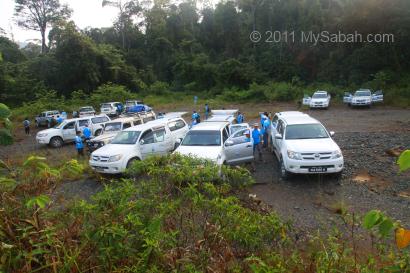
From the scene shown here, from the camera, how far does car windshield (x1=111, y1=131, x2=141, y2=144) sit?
10875 mm

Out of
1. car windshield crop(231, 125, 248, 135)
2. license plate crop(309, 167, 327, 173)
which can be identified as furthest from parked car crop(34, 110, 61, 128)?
license plate crop(309, 167, 327, 173)

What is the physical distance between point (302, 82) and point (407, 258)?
3640cm

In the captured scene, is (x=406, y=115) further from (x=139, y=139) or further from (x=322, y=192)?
(x=139, y=139)

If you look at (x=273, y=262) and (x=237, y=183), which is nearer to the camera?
(x=273, y=262)

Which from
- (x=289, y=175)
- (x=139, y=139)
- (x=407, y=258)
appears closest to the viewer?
(x=407, y=258)

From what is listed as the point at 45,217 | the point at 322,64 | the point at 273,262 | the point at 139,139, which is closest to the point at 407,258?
the point at 273,262

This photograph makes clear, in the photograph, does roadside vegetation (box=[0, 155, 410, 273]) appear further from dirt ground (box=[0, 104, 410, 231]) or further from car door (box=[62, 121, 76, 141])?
car door (box=[62, 121, 76, 141])

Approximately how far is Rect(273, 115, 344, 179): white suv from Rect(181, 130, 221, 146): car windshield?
6.03ft

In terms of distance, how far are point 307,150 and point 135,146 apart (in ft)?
17.5

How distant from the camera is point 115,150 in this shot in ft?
33.6

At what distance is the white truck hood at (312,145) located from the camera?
838 centimetres

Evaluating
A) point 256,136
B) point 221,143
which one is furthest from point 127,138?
point 256,136

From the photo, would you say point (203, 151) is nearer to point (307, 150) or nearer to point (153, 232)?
point (307, 150)

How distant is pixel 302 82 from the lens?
37094 mm
